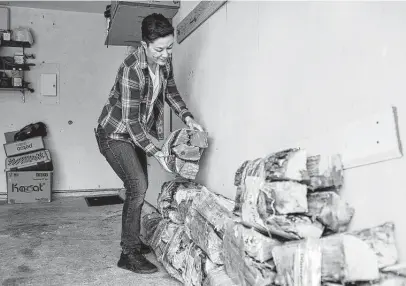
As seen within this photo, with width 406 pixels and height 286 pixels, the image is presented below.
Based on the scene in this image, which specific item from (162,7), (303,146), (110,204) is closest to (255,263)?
(303,146)

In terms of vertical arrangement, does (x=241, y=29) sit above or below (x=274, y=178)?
above

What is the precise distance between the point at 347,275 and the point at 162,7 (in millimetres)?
2404

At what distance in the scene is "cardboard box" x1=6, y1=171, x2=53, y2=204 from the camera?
475cm

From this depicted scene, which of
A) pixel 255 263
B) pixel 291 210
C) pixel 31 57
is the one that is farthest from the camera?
pixel 31 57

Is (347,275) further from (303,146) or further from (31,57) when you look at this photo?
(31,57)

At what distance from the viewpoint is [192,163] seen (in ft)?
7.58

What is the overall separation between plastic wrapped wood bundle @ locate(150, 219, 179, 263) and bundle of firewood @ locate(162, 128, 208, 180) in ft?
1.06

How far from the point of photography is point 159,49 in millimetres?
2156

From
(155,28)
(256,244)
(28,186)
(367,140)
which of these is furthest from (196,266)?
(28,186)

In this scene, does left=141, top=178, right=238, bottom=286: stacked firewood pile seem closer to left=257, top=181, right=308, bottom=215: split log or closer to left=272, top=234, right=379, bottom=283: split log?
left=257, top=181, right=308, bottom=215: split log

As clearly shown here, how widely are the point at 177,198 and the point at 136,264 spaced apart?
1.37 ft

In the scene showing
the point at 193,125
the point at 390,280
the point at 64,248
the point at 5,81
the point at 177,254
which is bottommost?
the point at 64,248

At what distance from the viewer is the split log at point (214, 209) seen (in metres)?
1.74

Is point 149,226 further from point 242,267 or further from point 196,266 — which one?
point 242,267
